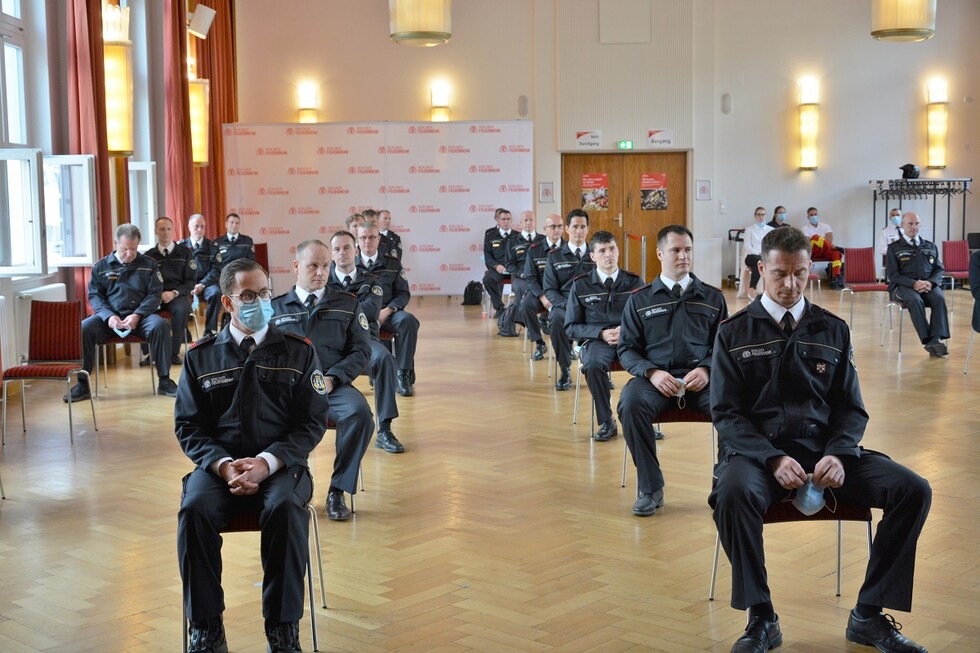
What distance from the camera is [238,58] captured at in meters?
16.9

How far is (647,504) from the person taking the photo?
16.3 ft

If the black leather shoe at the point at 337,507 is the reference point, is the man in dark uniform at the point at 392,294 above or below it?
above

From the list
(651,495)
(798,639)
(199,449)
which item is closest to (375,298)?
(651,495)

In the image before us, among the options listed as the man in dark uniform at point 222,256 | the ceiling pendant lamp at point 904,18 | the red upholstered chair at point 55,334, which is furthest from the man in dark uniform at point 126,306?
the ceiling pendant lamp at point 904,18

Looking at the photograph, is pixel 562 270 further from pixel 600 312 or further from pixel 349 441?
pixel 349 441

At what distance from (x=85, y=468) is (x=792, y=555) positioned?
400cm

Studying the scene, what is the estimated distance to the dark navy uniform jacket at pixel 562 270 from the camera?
8281 millimetres

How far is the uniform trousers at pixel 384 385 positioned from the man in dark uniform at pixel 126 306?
2524 mm

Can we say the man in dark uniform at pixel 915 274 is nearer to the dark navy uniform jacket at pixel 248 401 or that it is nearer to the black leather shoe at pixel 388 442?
the black leather shoe at pixel 388 442

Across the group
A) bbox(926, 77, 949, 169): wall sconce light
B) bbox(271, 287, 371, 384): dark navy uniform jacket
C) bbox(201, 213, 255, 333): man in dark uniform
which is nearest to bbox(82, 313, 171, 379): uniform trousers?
Result: bbox(201, 213, 255, 333): man in dark uniform

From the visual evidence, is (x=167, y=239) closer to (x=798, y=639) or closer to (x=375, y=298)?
(x=375, y=298)

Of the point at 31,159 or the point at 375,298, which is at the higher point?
the point at 31,159

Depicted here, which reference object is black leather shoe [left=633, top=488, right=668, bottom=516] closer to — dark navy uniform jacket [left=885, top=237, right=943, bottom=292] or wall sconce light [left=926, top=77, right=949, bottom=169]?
dark navy uniform jacket [left=885, top=237, right=943, bottom=292]

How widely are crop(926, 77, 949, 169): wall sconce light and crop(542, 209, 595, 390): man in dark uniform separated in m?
11.0
